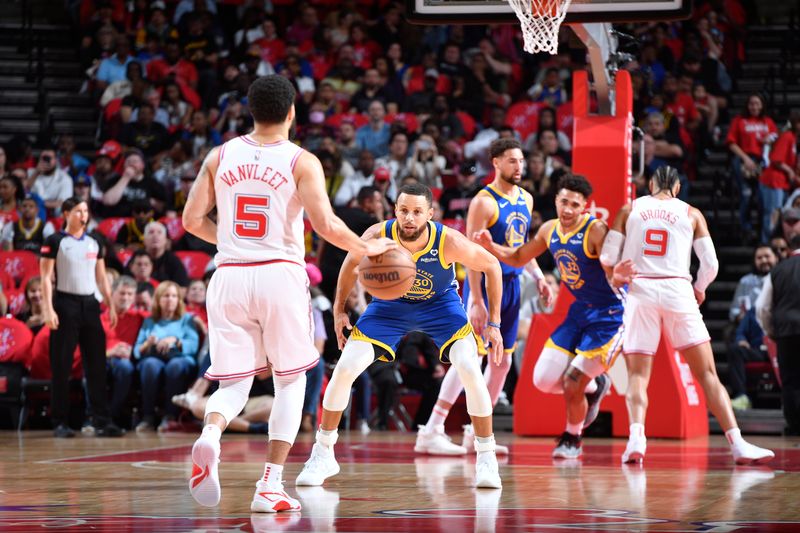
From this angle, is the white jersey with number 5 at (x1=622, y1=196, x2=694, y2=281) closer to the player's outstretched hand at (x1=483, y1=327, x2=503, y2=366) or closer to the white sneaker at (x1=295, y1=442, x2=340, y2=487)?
the player's outstretched hand at (x1=483, y1=327, x2=503, y2=366)

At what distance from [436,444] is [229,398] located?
11.6 feet

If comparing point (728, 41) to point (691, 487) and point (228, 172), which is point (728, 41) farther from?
point (228, 172)

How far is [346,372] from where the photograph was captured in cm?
656

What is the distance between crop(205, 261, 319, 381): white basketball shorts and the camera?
5.36m

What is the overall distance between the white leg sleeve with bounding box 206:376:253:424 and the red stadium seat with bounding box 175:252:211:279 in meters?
8.45

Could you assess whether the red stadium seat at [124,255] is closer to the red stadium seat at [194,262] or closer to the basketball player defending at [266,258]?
the red stadium seat at [194,262]

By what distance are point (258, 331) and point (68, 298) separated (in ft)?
19.7

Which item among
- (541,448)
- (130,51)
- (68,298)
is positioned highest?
(130,51)

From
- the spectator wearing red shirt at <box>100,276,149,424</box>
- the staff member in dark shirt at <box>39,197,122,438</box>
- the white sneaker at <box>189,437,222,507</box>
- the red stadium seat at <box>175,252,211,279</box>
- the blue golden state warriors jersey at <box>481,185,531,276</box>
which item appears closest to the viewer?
the white sneaker at <box>189,437,222,507</box>

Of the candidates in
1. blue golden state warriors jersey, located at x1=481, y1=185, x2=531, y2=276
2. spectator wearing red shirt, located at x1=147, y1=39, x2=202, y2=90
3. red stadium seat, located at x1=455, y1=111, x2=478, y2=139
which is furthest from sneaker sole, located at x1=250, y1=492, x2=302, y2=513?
spectator wearing red shirt, located at x1=147, y1=39, x2=202, y2=90

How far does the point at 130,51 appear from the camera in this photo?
18.4 meters

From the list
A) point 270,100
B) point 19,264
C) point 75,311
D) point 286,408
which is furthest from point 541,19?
point 19,264

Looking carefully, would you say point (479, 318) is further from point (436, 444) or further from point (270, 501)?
point (270, 501)

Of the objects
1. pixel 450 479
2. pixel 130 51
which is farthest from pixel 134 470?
pixel 130 51
